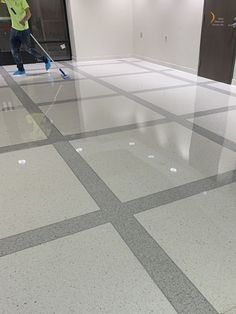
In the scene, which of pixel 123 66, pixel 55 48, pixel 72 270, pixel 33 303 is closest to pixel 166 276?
pixel 72 270

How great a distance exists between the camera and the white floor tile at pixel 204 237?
4.39 ft

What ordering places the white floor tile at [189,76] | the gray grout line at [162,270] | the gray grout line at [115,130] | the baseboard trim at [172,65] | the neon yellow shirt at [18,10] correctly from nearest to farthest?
1. the gray grout line at [162,270]
2. the gray grout line at [115,130]
3. the neon yellow shirt at [18,10]
4. the white floor tile at [189,76]
5. the baseboard trim at [172,65]

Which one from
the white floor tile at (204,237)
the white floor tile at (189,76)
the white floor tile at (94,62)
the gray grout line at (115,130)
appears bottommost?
the white floor tile at (189,76)

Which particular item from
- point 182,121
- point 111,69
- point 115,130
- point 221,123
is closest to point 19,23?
point 111,69

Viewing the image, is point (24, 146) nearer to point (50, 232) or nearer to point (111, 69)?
point (50, 232)

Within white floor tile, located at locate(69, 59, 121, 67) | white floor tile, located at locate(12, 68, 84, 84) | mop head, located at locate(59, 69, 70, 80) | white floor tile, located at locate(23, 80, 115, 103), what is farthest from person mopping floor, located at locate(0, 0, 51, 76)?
white floor tile, located at locate(69, 59, 121, 67)

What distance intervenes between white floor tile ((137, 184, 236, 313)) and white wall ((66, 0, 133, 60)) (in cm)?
654

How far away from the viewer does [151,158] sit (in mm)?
2520

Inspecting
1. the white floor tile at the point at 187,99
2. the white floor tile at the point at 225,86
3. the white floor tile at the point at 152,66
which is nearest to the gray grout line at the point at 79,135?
the white floor tile at the point at 187,99

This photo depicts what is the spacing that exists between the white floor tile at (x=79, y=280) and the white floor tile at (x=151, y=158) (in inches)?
20.4

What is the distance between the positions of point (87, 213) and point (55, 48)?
22.0ft

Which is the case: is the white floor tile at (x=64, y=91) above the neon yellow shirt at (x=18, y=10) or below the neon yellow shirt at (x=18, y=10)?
below

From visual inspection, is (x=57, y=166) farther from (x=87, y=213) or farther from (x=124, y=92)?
(x=124, y=92)

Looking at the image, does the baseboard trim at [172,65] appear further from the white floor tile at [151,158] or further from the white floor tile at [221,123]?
the white floor tile at [151,158]
